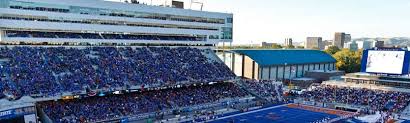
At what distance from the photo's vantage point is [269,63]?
73.2 metres

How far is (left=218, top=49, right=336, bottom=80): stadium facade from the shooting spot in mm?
72625

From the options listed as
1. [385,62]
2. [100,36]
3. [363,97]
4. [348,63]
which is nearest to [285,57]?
[385,62]

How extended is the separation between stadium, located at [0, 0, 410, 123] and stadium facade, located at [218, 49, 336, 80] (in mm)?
7038

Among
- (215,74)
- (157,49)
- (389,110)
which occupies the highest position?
(157,49)

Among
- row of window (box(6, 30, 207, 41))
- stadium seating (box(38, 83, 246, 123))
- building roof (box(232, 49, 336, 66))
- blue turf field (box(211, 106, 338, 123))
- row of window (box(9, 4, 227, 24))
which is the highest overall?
row of window (box(9, 4, 227, 24))

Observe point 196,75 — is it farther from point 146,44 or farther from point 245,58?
point 245,58

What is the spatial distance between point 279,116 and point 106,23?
2484 centimetres

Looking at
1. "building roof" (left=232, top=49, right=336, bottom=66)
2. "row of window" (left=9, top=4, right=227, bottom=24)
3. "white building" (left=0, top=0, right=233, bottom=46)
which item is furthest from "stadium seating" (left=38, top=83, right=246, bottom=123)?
"building roof" (left=232, top=49, right=336, bottom=66)

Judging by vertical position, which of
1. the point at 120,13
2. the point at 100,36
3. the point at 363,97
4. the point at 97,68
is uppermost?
the point at 120,13

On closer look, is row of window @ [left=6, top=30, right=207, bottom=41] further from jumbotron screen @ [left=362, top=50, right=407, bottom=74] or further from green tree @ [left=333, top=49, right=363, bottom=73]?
green tree @ [left=333, top=49, right=363, bottom=73]

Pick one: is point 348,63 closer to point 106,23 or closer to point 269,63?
point 269,63

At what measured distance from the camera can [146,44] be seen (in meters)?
56.9

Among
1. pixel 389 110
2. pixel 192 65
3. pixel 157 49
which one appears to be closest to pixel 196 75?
pixel 192 65

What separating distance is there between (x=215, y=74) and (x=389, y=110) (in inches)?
921
